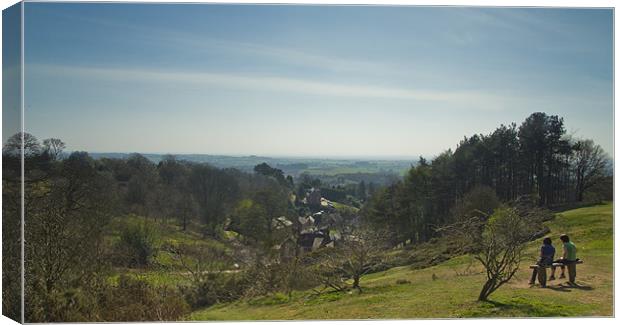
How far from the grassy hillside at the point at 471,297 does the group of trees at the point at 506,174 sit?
0.50 meters

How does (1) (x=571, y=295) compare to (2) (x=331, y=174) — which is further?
(2) (x=331, y=174)

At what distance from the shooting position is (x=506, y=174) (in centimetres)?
1184

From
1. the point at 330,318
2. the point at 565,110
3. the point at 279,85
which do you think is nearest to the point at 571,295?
the point at 565,110

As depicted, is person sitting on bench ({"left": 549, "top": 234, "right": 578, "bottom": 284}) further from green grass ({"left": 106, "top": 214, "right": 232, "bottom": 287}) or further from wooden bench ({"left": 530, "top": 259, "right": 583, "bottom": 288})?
green grass ({"left": 106, "top": 214, "right": 232, "bottom": 287})

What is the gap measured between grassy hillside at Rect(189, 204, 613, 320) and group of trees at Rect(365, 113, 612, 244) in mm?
501

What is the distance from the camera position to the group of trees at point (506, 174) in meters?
11.6

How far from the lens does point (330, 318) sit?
10.8 metres

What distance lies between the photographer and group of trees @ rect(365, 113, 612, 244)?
458 inches

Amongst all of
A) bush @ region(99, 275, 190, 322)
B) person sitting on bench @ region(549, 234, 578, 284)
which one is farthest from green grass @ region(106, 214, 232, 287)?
person sitting on bench @ region(549, 234, 578, 284)

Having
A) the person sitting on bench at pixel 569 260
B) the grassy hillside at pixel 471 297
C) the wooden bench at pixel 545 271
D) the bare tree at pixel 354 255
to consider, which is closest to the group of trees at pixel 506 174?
the grassy hillside at pixel 471 297

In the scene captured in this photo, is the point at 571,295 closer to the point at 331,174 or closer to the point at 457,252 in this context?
the point at 457,252

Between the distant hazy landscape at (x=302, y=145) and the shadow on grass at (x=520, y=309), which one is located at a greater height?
the distant hazy landscape at (x=302, y=145)

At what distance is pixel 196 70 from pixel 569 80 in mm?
6196

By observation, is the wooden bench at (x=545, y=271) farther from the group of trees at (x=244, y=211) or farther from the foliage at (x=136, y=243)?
the foliage at (x=136, y=243)
